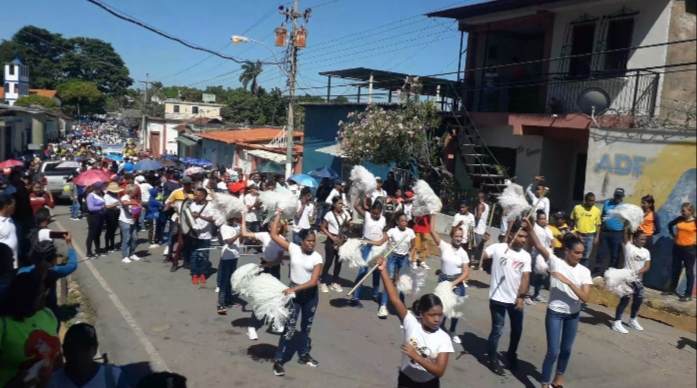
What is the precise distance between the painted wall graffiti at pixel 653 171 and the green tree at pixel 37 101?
114 ft

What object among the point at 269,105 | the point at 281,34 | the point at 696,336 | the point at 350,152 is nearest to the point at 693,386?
the point at 696,336

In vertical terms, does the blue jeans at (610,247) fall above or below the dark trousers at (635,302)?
above

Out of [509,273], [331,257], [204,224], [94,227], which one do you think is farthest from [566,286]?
[94,227]

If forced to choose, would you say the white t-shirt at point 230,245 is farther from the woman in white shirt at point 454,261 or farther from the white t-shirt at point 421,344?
the white t-shirt at point 421,344

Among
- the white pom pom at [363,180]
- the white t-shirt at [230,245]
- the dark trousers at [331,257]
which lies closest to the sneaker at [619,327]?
the dark trousers at [331,257]

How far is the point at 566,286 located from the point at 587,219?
100 cm

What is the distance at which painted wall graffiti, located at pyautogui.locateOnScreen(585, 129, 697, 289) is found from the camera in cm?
170

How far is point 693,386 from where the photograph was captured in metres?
1.97

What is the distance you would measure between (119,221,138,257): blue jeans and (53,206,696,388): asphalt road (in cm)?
174

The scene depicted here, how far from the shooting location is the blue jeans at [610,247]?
14.4 ft

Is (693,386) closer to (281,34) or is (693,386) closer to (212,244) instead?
(212,244)

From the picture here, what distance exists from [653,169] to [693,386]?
0.77 metres

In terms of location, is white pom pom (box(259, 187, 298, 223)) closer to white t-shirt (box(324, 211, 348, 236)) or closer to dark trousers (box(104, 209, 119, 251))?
white t-shirt (box(324, 211, 348, 236))

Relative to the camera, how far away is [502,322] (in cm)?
620
